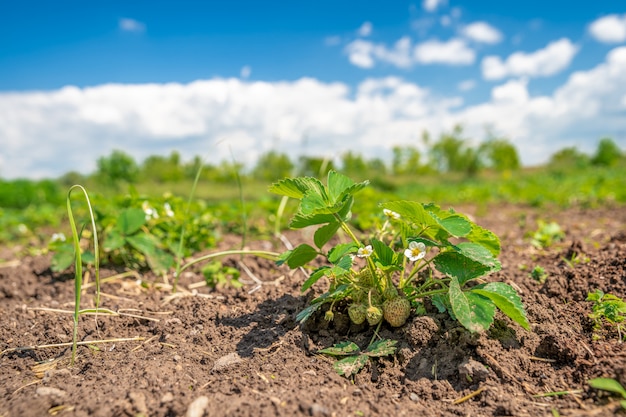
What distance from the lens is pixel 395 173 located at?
131 ft

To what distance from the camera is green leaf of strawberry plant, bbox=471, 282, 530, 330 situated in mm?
1772

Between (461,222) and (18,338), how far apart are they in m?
2.31

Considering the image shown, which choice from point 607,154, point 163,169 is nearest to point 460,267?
point 163,169

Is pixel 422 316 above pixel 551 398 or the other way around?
above


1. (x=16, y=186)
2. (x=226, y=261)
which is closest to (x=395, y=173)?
(x=16, y=186)

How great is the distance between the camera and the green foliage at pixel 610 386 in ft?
5.12

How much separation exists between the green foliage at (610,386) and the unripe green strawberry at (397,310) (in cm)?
70

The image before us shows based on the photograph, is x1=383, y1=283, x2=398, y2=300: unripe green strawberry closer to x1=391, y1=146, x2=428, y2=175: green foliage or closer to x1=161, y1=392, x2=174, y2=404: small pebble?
x1=161, y1=392, x2=174, y2=404: small pebble

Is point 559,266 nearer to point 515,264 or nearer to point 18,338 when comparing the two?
point 515,264

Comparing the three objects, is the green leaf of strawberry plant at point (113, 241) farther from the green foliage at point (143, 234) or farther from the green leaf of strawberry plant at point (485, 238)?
the green leaf of strawberry plant at point (485, 238)

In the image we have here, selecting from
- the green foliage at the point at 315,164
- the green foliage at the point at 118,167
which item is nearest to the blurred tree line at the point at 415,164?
the green foliage at the point at 118,167

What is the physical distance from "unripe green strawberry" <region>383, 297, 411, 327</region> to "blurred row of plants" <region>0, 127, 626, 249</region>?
3.50 ft

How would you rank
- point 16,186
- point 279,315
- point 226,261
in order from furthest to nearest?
point 16,186 < point 226,261 < point 279,315

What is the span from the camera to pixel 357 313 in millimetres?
1995
